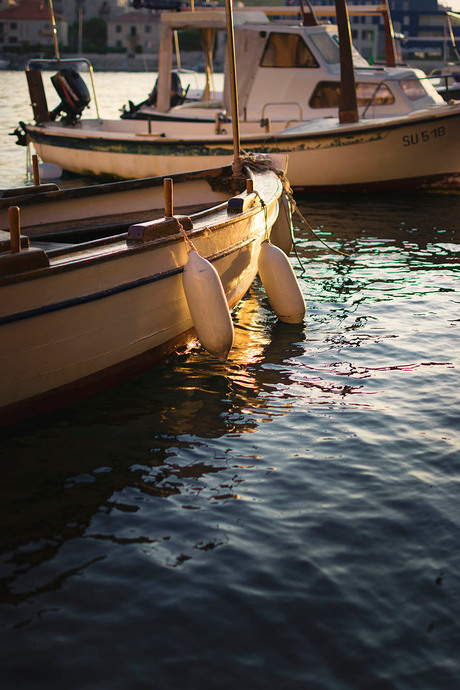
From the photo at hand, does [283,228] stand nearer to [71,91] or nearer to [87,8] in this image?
[71,91]

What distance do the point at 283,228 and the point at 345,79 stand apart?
5666mm

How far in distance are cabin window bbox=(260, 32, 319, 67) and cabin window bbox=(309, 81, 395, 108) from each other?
1.49 feet

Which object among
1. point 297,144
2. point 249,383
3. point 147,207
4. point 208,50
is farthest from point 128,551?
point 208,50

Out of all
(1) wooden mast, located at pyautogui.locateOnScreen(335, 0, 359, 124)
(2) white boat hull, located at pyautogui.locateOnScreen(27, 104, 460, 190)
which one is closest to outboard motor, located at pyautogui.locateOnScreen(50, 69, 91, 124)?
(2) white boat hull, located at pyautogui.locateOnScreen(27, 104, 460, 190)

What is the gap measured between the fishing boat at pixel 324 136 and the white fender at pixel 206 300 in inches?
312

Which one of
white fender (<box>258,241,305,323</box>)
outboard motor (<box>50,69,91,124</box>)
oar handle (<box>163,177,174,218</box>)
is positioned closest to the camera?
oar handle (<box>163,177,174,218</box>)

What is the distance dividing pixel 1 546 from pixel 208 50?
15.1 m

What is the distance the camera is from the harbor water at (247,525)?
310 centimetres

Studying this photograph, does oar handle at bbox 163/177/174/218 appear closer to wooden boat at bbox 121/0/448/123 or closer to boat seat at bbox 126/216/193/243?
boat seat at bbox 126/216/193/243

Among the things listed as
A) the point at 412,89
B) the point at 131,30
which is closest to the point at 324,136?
the point at 412,89

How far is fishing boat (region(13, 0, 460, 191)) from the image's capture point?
13125mm

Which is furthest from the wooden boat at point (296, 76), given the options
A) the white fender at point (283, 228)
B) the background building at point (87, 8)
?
the background building at point (87, 8)

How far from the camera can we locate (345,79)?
44.0 ft

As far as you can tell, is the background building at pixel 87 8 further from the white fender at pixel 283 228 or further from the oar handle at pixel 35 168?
the oar handle at pixel 35 168
